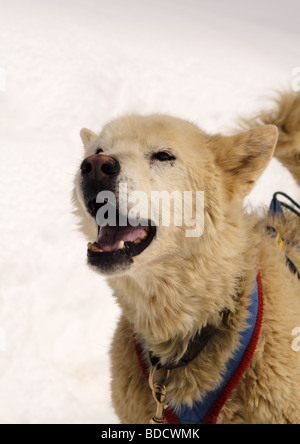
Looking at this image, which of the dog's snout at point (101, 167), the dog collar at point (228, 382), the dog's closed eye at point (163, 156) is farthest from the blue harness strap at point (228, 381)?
the dog's snout at point (101, 167)

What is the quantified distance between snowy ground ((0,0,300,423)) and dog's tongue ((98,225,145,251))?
44.0 inches

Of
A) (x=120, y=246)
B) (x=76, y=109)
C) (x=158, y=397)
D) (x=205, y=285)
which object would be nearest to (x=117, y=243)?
(x=120, y=246)

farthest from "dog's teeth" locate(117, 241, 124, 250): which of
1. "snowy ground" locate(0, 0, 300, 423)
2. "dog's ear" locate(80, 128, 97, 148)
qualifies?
"snowy ground" locate(0, 0, 300, 423)

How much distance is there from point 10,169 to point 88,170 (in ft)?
9.67

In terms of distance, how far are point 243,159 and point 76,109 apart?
3.53 metres

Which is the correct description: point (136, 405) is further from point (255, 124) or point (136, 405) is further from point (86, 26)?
point (86, 26)

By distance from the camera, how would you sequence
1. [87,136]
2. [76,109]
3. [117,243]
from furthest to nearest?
[76,109]
[87,136]
[117,243]

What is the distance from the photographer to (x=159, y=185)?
180cm

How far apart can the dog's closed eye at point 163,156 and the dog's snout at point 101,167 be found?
0.76ft

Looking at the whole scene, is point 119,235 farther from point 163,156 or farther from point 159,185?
point 163,156

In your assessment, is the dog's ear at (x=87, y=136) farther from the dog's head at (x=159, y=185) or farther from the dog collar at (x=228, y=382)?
the dog collar at (x=228, y=382)

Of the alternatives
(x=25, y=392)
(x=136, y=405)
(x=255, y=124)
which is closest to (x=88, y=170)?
(x=136, y=405)

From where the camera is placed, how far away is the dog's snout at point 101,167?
1686 millimetres

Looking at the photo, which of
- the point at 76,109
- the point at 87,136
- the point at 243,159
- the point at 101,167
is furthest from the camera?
the point at 76,109
